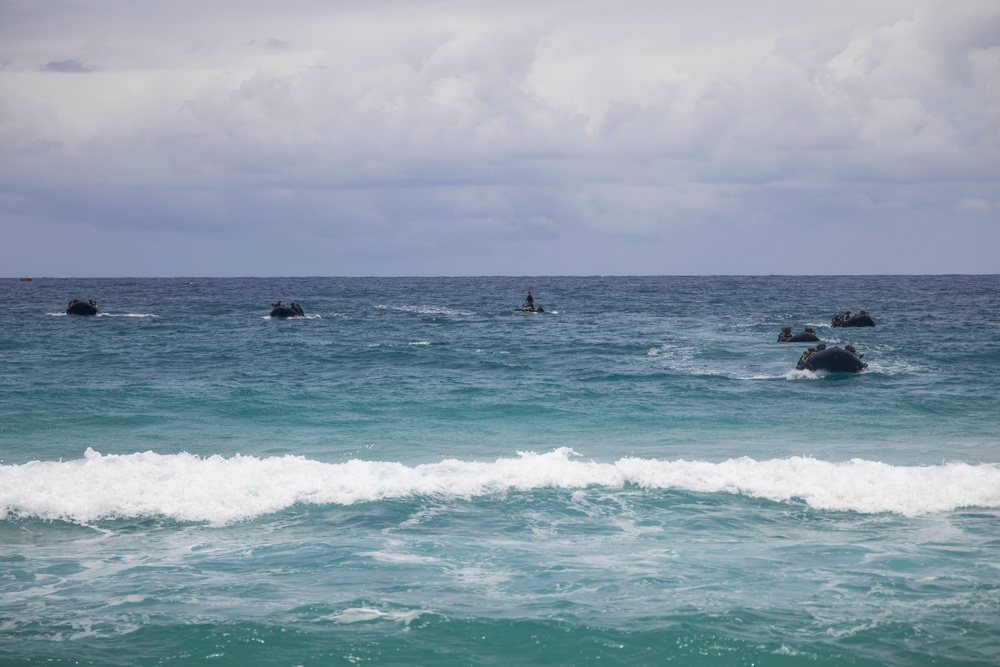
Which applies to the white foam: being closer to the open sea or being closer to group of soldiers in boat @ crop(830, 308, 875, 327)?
the open sea

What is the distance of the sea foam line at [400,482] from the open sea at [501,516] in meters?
0.07

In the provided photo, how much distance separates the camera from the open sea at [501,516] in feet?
36.3

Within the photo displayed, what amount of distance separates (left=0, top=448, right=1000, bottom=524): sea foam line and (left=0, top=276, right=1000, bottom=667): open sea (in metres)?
0.07

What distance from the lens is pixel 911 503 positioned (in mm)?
16703

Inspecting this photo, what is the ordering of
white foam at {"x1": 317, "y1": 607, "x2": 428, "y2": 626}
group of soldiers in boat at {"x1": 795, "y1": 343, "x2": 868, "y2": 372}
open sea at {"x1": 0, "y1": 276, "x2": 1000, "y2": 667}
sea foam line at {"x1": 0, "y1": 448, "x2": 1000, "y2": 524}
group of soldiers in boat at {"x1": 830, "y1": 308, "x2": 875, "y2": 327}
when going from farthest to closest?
1. group of soldiers in boat at {"x1": 830, "y1": 308, "x2": 875, "y2": 327}
2. group of soldiers in boat at {"x1": 795, "y1": 343, "x2": 868, "y2": 372}
3. sea foam line at {"x1": 0, "y1": 448, "x2": 1000, "y2": 524}
4. white foam at {"x1": 317, "y1": 607, "x2": 428, "y2": 626}
5. open sea at {"x1": 0, "y1": 276, "x2": 1000, "y2": 667}

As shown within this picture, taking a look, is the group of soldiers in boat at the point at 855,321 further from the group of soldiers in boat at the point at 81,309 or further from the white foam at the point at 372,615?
the group of soldiers in boat at the point at 81,309

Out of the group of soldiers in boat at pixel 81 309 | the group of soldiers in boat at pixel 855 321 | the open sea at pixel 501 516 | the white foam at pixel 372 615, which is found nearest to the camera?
the open sea at pixel 501 516

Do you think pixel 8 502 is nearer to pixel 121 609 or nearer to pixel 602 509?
pixel 121 609

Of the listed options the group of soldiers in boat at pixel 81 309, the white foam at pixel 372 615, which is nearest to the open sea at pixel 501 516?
the white foam at pixel 372 615

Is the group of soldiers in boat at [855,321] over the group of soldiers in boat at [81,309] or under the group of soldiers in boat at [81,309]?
over

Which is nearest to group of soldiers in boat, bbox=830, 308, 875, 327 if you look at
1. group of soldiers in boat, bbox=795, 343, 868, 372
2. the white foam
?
group of soldiers in boat, bbox=795, 343, 868, 372

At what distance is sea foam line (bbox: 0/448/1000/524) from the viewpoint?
1681 cm

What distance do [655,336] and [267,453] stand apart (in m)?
33.6

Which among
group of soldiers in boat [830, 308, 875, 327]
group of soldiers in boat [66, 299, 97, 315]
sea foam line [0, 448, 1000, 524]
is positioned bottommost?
sea foam line [0, 448, 1000, 524]
